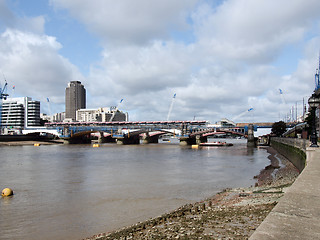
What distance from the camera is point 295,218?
21.3 ft

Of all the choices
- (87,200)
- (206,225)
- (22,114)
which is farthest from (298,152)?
(22,114)

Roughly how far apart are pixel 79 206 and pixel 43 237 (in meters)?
5.03

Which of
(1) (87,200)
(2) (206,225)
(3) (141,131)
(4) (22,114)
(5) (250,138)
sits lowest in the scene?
(1) (87,200)

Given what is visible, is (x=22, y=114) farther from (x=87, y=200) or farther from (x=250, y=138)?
(x=87, y=200)

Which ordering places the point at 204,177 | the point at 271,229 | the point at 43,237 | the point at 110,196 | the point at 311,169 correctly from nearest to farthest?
the point at 271,229 < the point at 43,237 < the point at 311,169 < the point at 110,196 < the point at 204,177

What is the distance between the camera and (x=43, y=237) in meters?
11.8

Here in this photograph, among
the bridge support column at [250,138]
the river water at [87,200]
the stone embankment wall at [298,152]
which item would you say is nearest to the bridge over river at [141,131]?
the bridge support column at [250,138]

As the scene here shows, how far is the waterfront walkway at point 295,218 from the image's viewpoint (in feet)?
18.1

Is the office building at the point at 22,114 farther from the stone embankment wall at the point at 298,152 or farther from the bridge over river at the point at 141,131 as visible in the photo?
the stone embankment wall at the point at 298,152

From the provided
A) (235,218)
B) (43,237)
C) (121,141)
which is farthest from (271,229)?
(121,141)

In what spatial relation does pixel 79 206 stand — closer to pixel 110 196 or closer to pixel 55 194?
pixel 110 196

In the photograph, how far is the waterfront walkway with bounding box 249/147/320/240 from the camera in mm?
5512

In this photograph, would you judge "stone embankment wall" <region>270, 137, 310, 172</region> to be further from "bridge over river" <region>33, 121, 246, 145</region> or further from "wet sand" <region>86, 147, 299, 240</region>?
"bridge over river" <region>33, 121, 246, 145</region>

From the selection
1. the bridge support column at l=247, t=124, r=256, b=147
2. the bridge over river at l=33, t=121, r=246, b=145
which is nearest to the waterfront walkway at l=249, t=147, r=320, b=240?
the bridge support column at l=247, t=124, r=256, b=147
